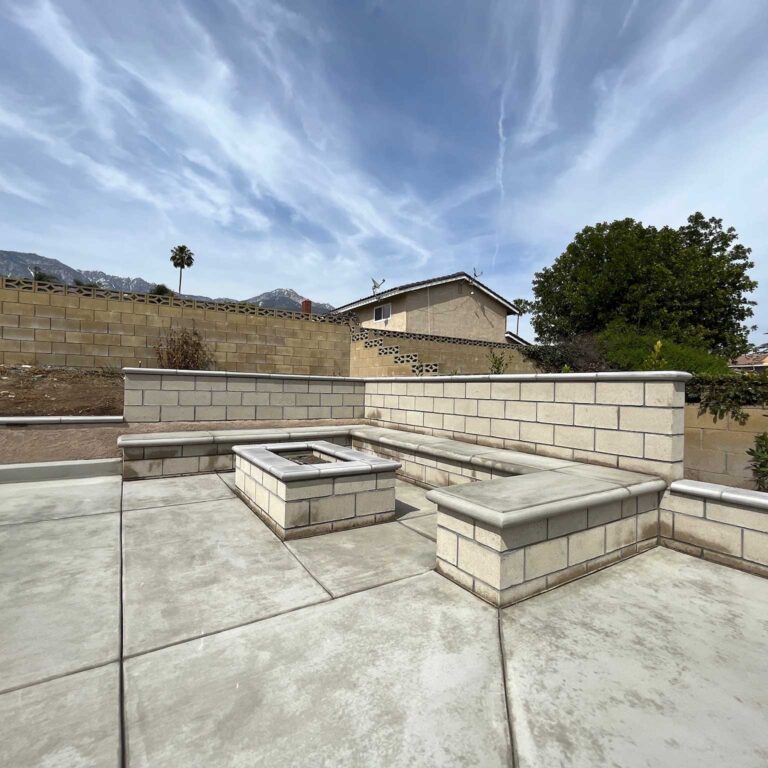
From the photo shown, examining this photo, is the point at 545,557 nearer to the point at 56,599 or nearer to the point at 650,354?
the point at 56,599

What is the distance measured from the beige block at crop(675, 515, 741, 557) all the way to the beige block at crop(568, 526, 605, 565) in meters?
0.91

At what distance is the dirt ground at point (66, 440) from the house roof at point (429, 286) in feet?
48.1

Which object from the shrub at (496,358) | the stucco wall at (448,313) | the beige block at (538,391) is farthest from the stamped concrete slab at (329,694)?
the stucco wall at (448,313)

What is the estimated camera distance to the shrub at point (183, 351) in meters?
11.0

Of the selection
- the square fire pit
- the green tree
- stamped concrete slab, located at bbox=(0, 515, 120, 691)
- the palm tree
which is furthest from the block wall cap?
the palm tree

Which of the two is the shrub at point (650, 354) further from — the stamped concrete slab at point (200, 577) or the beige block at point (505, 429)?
the stamped concrete slab at point (200, 577)

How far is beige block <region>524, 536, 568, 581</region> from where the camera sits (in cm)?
278

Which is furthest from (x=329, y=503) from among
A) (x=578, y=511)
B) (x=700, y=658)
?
(x=700, y=658)

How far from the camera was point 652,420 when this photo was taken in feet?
12.6

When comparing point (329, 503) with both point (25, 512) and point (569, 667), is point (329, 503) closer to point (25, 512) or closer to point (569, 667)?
point (569, 667)

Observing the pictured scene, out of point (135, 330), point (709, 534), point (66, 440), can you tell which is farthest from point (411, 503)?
point (135, 330)

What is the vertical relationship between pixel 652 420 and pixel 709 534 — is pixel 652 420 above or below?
above

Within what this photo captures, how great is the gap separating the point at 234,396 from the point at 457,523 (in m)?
5.58

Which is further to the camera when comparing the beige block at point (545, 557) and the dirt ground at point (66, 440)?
the dirt ground at point (66, 440)
